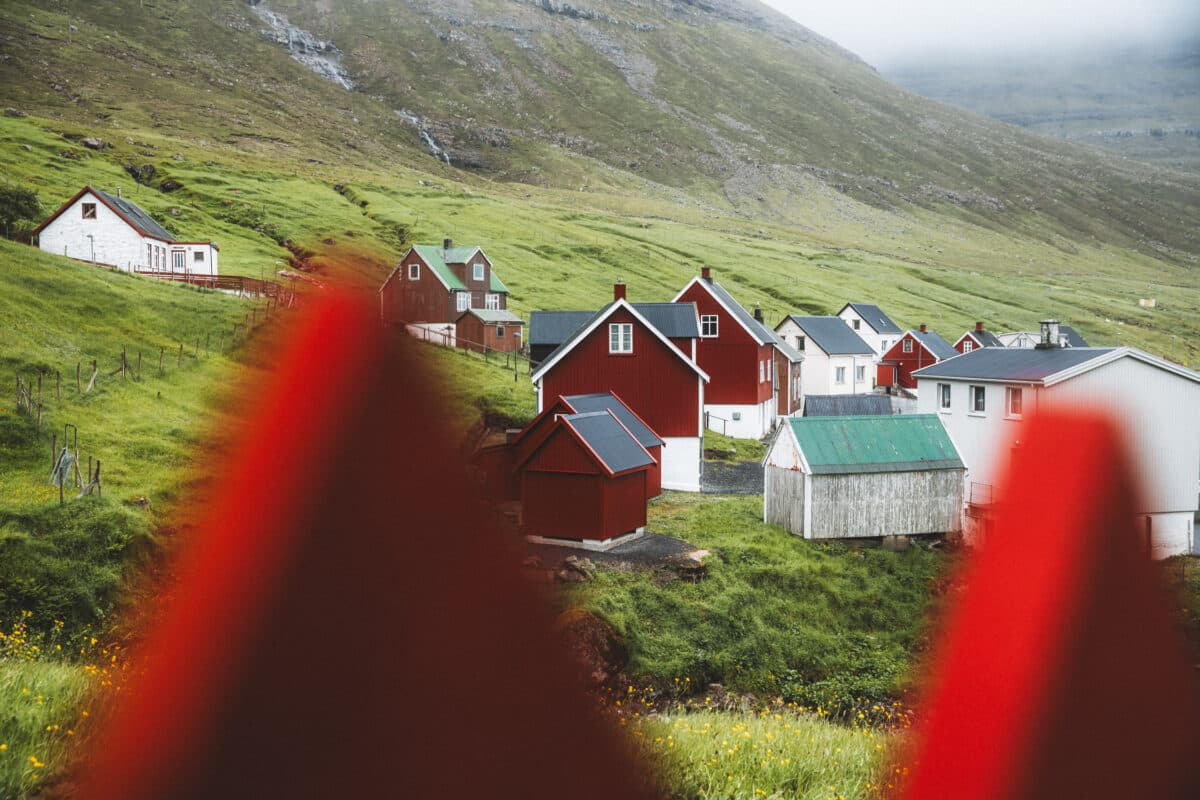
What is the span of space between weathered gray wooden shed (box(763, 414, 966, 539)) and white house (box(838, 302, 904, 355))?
6233 centimetres

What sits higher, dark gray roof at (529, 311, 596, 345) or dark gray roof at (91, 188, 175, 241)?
dark gray roof at (91, 188, 175, 241)

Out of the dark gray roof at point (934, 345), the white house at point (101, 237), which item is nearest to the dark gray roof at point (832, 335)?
the dark gray roof at point (934, 345)

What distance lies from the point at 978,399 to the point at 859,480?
8.63 meters

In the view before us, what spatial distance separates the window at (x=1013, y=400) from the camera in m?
32.9

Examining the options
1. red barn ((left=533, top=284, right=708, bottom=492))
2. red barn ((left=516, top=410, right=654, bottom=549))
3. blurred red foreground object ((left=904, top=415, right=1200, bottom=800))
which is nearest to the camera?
blurred red foreground object ((left=904, top=415, right=1200, bottom=800))

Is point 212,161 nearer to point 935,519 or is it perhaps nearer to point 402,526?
point 935,519

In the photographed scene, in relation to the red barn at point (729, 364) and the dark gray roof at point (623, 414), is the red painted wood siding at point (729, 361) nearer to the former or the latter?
the red barn at point (729, 364)

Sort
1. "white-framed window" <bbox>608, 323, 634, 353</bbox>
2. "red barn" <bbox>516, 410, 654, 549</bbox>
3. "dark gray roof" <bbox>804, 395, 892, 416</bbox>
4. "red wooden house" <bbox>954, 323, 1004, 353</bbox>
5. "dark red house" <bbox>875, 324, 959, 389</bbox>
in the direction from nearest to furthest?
"red barn" <bbox>516, 410, 654, 549</bbox> < "white-framed window" <bbox>608, 323, 634, 353</bbox> < "dark gray roof" <bbox>804, 395, 892, 416</bbox> < "red wooden house" <bbox>954, 323, 1004, 353</bbox> < "dark red house" <bbox>875, 324, 959, 389</bbox>

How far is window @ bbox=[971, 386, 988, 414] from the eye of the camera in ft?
113

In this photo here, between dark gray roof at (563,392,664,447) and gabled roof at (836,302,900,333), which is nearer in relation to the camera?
dark gray roof at (563,392,664,447)

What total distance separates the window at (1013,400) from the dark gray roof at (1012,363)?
583mm

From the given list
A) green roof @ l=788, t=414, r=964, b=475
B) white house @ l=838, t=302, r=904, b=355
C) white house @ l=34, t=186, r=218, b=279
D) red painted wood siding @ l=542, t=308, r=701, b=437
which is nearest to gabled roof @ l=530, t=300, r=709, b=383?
red painted wood siding @ l=542, t=308, r=701, b=437

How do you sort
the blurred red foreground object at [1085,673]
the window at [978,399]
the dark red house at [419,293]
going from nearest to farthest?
the dark red house at [419,293] → the blurred red foreground object at [1085,673] → the window at [978,399]

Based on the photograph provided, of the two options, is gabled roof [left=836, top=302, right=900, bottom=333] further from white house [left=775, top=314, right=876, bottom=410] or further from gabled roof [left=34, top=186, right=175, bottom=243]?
gabled roof [left=34, top=186, right=175, bottom=243]
